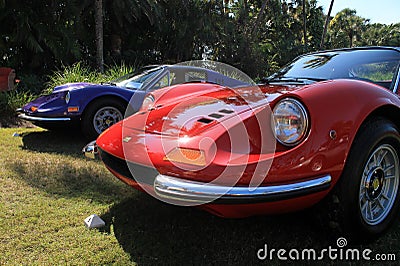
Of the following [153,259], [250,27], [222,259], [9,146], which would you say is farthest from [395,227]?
[250,27]

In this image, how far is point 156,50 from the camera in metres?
13.7

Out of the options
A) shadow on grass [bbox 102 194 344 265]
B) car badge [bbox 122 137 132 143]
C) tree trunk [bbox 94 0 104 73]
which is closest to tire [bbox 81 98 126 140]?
shadow on grass [bbox 102 194 344 265]

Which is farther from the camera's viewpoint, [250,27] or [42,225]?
[250,27]

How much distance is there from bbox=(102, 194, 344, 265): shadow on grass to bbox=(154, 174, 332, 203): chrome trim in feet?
1.15

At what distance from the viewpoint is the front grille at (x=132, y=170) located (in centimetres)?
198

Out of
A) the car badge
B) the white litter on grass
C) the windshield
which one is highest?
the windshield

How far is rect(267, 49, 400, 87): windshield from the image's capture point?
2832 mm

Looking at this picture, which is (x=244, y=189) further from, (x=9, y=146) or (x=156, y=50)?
(x=156, y=50)

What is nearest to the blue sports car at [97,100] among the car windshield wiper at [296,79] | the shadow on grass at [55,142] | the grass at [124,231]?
the shadow on grass at [55,142]

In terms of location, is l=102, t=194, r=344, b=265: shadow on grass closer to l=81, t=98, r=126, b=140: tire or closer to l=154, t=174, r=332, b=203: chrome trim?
l=154, t=174, r=332, b=203: chrome trim

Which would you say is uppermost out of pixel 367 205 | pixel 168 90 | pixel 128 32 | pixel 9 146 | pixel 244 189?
pixel 128 32

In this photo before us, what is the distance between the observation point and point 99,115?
4668 mm

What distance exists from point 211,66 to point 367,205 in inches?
140

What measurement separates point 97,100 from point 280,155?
3403mm
